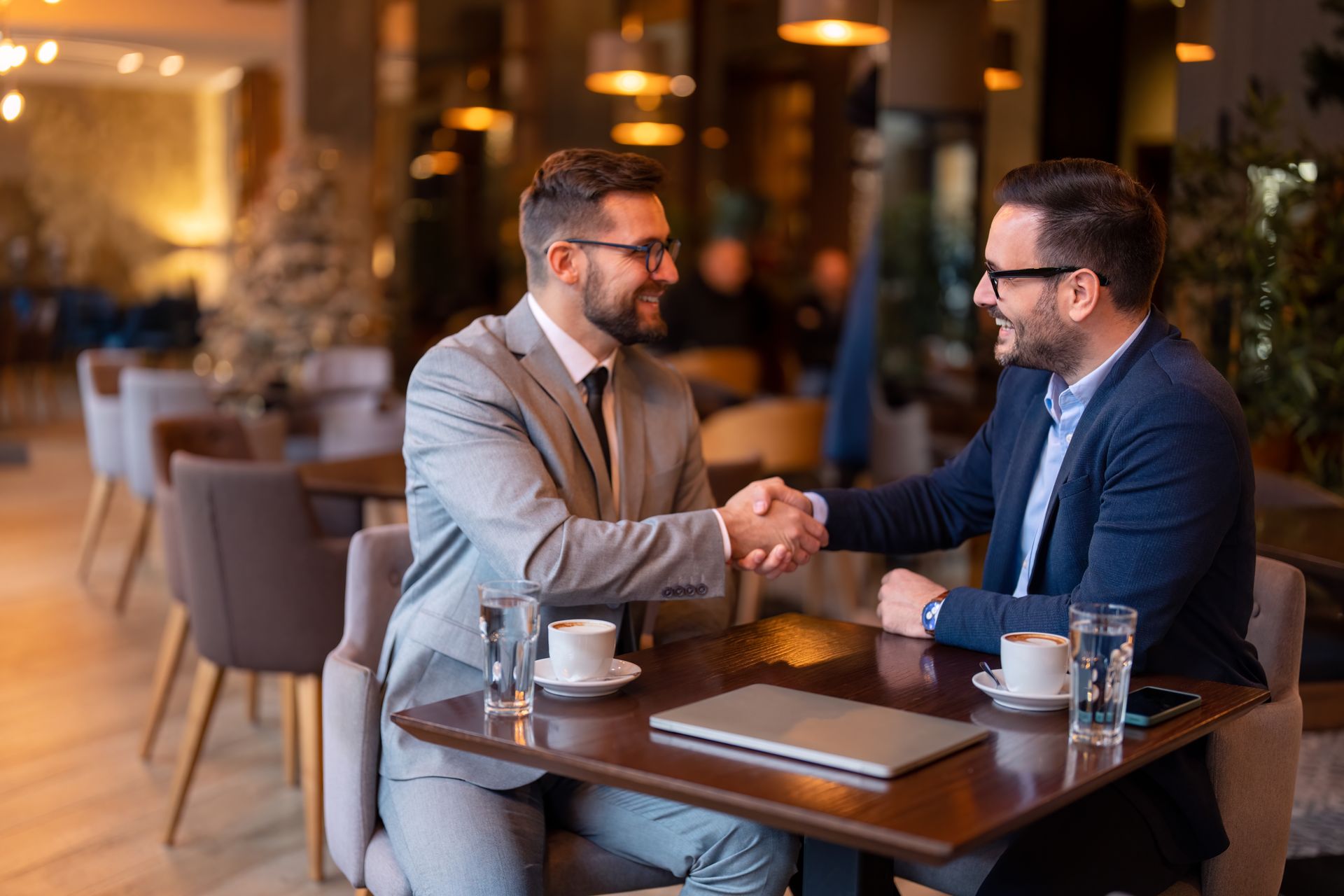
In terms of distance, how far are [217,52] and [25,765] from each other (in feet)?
39.6

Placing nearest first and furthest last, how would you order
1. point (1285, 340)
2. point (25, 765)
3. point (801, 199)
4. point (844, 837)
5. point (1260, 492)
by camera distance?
point (844, 837)
point (1260, 492)
point (25, 765)
point (1285, 340)
point (801, 199)

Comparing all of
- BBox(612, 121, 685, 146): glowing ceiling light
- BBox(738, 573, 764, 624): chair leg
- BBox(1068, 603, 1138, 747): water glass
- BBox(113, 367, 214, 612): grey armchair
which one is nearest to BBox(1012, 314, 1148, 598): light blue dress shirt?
BBox(1068, 603, 1138, 747): water glass

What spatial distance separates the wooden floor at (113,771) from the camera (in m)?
3.15

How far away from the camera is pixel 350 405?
651cm

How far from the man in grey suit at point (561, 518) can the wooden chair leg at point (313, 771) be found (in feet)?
3.64

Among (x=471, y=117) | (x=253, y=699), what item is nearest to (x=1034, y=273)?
(x=253, y=699)

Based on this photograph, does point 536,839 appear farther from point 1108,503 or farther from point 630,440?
point 1108,503

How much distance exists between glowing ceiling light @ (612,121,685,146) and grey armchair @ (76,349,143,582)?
512cm

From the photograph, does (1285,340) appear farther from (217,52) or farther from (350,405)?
(217,52)

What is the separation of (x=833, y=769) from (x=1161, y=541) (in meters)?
0.66

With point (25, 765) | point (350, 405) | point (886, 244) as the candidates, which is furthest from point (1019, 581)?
point (350, 405)

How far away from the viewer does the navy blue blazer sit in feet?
6.11

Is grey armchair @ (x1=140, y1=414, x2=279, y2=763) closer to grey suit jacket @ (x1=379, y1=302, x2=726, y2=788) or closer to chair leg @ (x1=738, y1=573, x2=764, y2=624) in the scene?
grey suit jacket @ (x1=379, y1=302, x2=726, y2=788)

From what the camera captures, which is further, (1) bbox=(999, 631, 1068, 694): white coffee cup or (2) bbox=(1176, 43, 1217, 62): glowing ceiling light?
(2) bbox=(1176, 43, 1217, 62): glowing ceiling light
